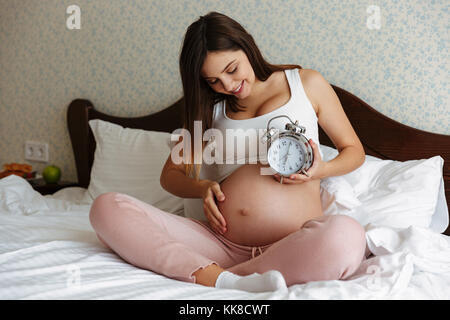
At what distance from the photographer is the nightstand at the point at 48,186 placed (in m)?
2.09

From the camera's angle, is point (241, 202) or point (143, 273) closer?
point (143, 273)

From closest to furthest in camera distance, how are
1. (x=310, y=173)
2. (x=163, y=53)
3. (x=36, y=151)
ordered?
(x=310, y=173), (x=163, y=53), (x=36, y=151)

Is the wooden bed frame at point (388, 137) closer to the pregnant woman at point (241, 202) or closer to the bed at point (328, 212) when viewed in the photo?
the bed at point (328, 212)

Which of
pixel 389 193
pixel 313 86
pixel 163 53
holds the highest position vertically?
pixel 163 53

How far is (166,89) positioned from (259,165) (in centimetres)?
92

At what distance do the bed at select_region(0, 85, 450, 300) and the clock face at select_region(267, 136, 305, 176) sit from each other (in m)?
0.21

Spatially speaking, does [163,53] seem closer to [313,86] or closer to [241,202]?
[313,86]

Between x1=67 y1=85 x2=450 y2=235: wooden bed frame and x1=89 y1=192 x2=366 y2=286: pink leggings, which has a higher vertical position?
x1=67 y1=85 x2=450 y2=235: wooden bed frame

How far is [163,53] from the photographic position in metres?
1.95

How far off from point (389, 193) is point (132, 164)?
100 cm

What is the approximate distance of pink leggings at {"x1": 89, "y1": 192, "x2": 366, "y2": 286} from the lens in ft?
2.82

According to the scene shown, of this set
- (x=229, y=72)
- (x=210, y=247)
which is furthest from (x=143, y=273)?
(x=229, y=72)

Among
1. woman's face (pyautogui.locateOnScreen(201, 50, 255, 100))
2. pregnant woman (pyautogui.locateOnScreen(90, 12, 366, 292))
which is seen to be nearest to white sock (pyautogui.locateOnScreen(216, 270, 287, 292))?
pregnant woman (pyautogui.locateOnScreen(90, 12, 366, 292))

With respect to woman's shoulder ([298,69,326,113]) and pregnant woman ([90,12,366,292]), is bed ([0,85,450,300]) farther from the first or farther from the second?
woman's shoulder ([298,69,326,113])
